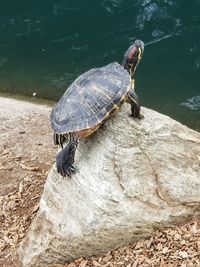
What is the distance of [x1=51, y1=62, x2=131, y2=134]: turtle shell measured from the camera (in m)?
5.74

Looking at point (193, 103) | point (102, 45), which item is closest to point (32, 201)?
point (193, 103)

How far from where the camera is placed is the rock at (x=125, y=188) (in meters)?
5.68

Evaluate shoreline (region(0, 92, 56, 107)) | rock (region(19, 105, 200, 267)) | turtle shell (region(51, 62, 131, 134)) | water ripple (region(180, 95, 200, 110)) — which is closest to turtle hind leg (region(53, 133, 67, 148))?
turtle shell (region(51, 62, 131, 134))

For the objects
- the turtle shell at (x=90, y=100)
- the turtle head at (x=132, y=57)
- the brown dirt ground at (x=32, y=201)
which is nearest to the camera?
the brown dirt ground at (x=32, y=201)

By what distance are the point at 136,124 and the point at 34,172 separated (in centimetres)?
223

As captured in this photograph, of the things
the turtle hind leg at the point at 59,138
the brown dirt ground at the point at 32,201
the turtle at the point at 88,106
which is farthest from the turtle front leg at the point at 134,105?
the brown dirt ground at the point at 32,201

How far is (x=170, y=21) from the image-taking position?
13.9m

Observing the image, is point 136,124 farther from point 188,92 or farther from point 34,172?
point 188,92

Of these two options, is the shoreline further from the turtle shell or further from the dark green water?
the turtle shell

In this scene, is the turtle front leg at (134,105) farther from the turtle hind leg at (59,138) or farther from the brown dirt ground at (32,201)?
the brown dirt ground at (32,201)

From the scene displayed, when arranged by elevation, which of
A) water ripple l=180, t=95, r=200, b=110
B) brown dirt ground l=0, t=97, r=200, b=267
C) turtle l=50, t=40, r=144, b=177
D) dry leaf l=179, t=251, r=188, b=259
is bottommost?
water ripple l=180, t=95, r=200, b=110

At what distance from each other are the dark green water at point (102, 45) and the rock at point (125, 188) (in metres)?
4.29

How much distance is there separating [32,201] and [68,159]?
127 cm

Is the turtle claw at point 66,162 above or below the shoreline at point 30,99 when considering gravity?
above
